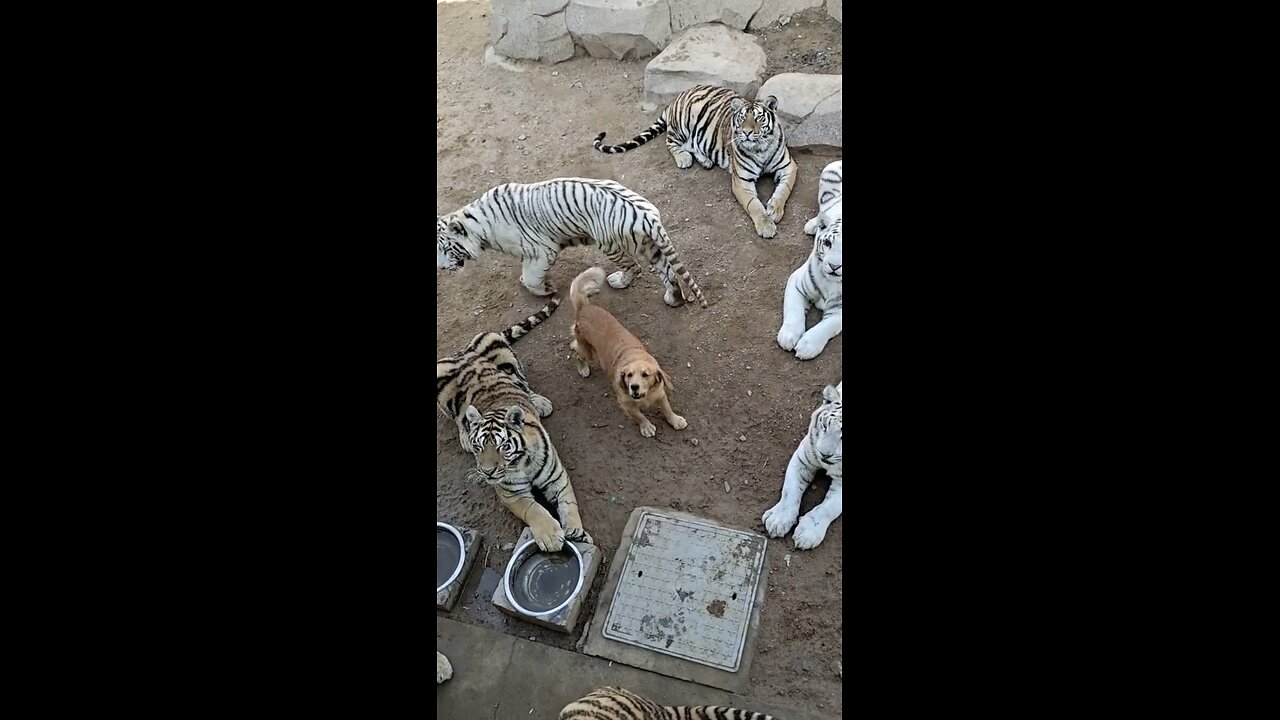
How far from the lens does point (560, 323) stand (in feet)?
16.7

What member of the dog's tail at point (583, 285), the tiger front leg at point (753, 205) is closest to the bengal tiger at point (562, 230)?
the dog's tail at point (583, 285)

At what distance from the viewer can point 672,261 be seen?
481 cm

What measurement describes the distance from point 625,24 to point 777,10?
150 cm

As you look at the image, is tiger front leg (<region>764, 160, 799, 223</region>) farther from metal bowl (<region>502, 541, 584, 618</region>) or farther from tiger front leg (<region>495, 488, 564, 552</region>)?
metal bowl (<region>502, 541, 584, 618</region>)

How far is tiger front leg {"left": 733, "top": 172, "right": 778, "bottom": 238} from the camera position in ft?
17.6

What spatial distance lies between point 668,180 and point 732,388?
2204 mm

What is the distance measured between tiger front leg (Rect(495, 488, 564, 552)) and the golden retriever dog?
2.46 feet

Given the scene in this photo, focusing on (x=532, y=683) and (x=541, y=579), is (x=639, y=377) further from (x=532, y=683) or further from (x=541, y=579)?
(x=532, y=683)

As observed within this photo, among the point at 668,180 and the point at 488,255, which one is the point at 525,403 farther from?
the point at 668,180

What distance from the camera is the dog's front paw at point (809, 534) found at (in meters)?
3.70

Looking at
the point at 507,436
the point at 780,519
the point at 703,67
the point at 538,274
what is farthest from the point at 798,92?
the point at 507,436

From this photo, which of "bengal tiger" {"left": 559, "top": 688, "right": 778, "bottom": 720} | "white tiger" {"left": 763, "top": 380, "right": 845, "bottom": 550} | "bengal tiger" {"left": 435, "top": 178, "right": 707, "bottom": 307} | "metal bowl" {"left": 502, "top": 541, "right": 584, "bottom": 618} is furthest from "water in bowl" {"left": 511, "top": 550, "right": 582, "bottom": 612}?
"bengal tiger" {"left": 435, "top": 178, "right": 707, "bottom": 307}

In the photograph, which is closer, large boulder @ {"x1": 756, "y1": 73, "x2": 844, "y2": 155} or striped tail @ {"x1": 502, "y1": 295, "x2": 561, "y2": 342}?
striped tail @ {"x1": 502, "y1": 295, "x2": 561, "y2": 342}

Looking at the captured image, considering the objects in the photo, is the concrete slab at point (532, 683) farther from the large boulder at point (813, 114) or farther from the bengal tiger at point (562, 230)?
the large boulder at point (813, 114)
